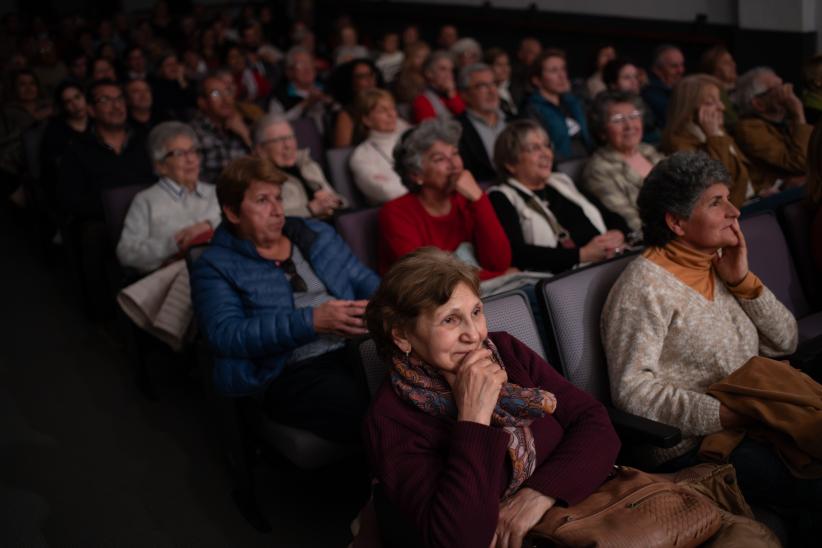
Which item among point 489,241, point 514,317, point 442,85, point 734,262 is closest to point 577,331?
point 514,317

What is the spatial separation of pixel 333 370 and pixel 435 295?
82cm

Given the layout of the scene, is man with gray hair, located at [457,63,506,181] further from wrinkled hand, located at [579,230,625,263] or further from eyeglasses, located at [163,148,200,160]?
eyeglasses, located at [163,148,200,160]

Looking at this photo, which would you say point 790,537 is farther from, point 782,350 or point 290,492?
point 290,492

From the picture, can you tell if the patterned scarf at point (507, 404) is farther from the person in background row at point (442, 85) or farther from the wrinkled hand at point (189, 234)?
the person in background row at point (442, 85)

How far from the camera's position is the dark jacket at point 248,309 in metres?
2.27

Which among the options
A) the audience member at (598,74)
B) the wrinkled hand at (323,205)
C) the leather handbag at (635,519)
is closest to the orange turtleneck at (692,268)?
the leather handbag at (635,519)

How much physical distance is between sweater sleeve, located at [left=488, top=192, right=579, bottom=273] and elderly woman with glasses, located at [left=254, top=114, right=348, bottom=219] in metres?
0.88

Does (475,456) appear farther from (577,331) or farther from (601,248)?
(601,248)

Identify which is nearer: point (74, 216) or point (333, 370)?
point (333, 370)

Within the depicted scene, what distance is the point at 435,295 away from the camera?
1.67 m

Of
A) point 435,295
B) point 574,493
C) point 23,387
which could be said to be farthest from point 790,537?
point 23,387

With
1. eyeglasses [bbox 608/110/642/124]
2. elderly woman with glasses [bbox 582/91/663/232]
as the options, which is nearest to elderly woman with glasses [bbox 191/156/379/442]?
elderly woman with glasses [bbox 582/91/663/232]

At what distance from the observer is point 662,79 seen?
5648 millimetres

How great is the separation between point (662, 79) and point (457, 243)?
10.5 ft
